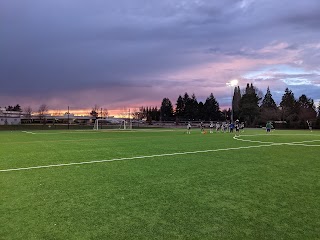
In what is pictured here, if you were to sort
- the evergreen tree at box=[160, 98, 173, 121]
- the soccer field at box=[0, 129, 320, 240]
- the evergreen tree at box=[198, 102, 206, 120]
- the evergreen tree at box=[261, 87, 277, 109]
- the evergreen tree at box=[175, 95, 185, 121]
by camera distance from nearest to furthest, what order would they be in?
the soccer field at box=[0, 129, 320, 240] → the evergreen tree at box=[198, 102, 206, 120] → the evergreen tree at box=[261, 87, 277, 109] → the evergreen tree at box=[175, 95, 185, 121] → the evergreen tree at box=[160, 98, 173, 121]

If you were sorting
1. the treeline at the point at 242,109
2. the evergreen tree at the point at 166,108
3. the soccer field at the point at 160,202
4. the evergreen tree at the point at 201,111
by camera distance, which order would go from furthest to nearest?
the evergreen tree at the point at 166,108
the evergreen tree at the point at 201,111
the treeline at the point at 242,109
the soccer field at the point at 160,202

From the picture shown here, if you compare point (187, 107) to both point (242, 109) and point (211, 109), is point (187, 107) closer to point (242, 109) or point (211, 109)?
point (211, 109)

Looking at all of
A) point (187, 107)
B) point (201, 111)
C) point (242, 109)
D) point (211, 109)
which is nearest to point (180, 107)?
point (187, 107)

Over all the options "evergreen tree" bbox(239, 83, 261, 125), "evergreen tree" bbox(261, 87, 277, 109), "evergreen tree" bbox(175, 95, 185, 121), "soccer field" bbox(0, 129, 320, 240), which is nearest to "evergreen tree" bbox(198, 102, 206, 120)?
"evergreen tree" bbox(175, 95, 185, 121)

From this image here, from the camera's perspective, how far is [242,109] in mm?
103250

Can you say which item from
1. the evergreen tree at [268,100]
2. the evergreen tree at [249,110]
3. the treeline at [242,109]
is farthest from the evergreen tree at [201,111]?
the evergreen tree at [268,100]

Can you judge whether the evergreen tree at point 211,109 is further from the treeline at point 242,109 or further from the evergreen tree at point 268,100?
the evergreen tree at point 268,100

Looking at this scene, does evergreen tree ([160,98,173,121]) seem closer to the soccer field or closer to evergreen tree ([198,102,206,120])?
evergreen tree ([198,102,206,120])

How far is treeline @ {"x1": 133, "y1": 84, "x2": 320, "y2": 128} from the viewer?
97.7 meters

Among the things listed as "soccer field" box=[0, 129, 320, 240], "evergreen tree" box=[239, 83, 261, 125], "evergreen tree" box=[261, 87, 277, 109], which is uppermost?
"evergreen tree" box=[261, 87, 277, 109]

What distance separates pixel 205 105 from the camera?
406ft

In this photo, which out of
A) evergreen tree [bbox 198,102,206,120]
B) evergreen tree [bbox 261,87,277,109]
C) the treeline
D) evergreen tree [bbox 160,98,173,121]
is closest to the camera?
the treeline

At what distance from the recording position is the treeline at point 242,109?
321ft

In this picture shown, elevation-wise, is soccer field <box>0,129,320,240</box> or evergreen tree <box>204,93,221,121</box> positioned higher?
evergreen tree <box>204,93,221,121</box>
